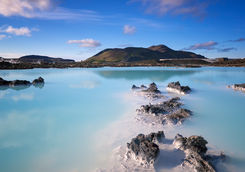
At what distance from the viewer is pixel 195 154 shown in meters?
3.45

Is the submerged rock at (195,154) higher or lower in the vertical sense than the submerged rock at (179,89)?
lower

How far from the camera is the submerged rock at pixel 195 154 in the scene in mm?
3141

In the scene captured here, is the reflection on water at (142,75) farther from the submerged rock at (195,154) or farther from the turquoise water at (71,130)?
the submerged rock at (195,154)

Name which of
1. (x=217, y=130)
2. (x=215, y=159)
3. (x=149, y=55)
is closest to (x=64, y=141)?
(x=215, y=159)

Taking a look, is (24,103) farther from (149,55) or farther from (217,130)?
(149,55)

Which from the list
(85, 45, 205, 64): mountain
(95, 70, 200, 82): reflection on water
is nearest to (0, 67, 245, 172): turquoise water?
(95, 70, 200, 82): reflection on water

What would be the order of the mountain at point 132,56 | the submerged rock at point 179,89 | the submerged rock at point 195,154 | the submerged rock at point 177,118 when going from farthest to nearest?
the mountain at point 132,56
the submerged rock at point 179,89
the submerged rock at point 177,118
the submerged rock at point 195,154

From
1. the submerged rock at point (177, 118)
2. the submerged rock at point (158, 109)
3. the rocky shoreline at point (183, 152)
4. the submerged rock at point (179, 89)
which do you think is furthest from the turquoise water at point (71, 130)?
the submerged rock at point (179, 89)

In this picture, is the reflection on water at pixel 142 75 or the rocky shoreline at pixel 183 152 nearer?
the rocky shoreline at pixel 183 152

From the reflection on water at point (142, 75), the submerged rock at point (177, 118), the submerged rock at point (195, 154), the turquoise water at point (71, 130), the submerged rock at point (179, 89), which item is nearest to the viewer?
the submerged rock at point (195, 154)

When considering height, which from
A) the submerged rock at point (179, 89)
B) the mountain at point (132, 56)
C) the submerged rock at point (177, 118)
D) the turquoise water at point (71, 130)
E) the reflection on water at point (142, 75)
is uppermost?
the mountain at point (132, 56)

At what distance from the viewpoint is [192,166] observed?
128 inches

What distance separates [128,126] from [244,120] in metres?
4.26

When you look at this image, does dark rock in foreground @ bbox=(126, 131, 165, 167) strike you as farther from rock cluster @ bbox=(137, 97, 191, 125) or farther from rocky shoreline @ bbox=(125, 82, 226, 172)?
rock cluster @ bbox=(137, 97, 191, 125)
